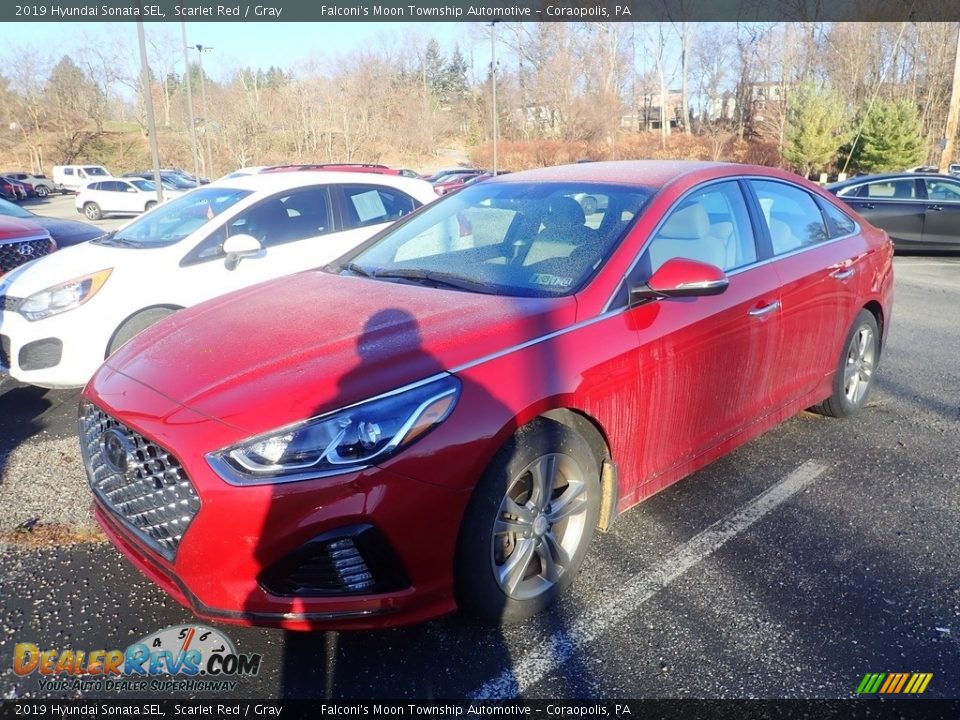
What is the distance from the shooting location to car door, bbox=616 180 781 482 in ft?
9.90

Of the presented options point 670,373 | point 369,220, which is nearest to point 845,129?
point 369,220

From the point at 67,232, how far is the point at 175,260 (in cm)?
375

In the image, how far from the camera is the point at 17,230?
22.0 ft

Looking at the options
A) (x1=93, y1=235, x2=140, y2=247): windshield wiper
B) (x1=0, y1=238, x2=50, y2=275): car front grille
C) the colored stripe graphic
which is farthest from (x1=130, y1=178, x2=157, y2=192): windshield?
the colored stripe graphic

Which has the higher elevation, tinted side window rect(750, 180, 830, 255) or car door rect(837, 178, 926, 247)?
tinted side window rect(750, 180, 830, 255)

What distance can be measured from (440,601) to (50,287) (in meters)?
3.95

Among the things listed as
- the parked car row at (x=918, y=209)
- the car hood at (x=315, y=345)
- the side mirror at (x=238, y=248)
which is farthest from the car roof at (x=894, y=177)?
the car hood at (x=315, y=345)

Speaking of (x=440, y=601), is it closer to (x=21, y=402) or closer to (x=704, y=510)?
(x=704, y=510)

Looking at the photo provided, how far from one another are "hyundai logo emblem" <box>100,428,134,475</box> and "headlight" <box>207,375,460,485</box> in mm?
446

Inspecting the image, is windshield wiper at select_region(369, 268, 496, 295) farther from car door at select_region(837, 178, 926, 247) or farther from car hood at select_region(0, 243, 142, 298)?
car door at select_region(837, 178, 926, 247)

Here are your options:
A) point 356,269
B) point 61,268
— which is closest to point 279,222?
point 61,268

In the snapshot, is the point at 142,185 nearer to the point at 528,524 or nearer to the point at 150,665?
the point at 150,665

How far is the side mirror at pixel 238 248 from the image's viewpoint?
5.20 m

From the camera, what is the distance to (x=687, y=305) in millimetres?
3164
